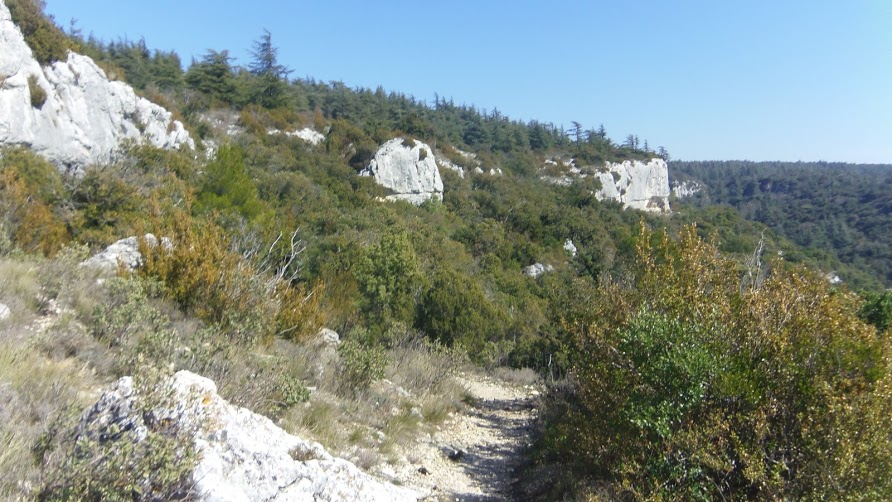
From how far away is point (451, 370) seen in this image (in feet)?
30.5

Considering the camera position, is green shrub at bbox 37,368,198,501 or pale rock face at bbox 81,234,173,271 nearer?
green shrub at bbox 37,368,198,501

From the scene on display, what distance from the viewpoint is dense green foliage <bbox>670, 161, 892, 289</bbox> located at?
44969 mm

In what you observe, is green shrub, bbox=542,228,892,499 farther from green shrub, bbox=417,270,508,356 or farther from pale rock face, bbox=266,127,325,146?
pale rock face, bbox=266,127,325,146

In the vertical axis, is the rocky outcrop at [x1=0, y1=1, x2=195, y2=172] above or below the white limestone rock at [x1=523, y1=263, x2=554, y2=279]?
above

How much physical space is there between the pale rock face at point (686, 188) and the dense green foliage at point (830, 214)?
1.45 metres

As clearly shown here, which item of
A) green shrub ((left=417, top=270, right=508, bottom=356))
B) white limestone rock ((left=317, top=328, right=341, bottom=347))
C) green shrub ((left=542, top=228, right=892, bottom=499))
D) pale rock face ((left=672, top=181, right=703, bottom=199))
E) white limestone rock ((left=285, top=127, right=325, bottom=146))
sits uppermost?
white limestone rock ((left=285, top=127, right=325, bottom=146))

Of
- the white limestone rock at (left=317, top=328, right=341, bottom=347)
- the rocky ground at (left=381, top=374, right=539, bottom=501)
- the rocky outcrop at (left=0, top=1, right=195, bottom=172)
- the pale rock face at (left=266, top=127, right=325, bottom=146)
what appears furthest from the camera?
the pale rock face at (left=266, top=127, right=325, bottom=146)

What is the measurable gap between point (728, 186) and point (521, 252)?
88920 millimetres

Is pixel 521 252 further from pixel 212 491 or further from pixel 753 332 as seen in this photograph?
pixel 212 491

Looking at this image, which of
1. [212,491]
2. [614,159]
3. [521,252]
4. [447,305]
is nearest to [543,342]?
[447,305]

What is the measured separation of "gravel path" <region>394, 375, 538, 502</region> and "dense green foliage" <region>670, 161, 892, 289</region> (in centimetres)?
3472

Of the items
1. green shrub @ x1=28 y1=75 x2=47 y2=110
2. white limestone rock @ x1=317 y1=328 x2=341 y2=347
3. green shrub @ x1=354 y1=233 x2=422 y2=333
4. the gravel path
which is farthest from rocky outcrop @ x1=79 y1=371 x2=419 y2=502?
green shrub @ x1=28 y1=75 x2=47 y2=110

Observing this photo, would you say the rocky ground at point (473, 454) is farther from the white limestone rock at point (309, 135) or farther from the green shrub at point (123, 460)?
the white limestone rock at point (309, 135)

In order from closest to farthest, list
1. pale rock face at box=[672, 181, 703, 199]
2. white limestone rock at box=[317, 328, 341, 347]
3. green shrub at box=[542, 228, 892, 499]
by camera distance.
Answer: green shrub at box=[542, 228, 892, 499] → white limestone rock at box=[317, 328, 341, 347] → pale rock face at box=[672, 181, 703, 199]
